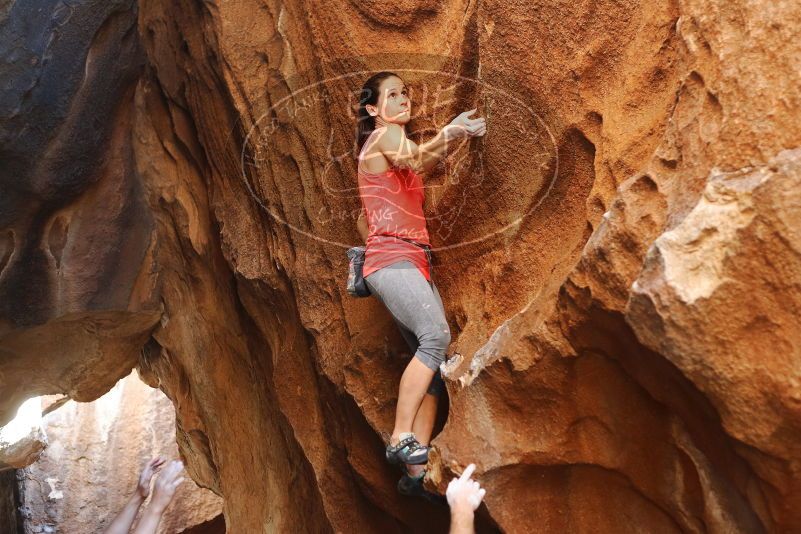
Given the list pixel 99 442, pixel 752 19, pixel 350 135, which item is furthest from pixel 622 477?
pixel 99 442

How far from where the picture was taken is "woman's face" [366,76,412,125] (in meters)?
3.40

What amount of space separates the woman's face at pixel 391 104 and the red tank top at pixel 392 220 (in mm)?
188

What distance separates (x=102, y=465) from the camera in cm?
886

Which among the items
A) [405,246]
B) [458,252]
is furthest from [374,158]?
[458,252]

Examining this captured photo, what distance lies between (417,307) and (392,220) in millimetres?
316

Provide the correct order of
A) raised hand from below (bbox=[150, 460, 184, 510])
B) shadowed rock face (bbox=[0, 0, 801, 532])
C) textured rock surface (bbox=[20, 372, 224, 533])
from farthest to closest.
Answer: textured rock surface (bbox=[20, 372, 224, 533]) < raised hand from below (bbox=[150, 460, 184, 510]) < shadowed rock face (bbox=[0, 0, 801, 532])

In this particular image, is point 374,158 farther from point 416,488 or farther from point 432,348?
point 416,488

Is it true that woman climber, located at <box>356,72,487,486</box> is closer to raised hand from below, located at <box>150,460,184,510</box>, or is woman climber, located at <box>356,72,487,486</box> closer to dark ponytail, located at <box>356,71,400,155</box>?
dark ponytail, located at <box>356,71,400,155</box>

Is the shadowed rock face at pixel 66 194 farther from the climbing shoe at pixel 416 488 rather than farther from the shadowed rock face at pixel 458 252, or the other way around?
the climbing shoe at pixel 416 488

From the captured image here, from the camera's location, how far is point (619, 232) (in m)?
2.58

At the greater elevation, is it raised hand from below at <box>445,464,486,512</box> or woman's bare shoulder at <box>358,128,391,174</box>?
woman's bare shoulder at <box>358,128,391,174</box>

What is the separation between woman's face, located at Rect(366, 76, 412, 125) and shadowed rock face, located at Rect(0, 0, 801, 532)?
256 mm

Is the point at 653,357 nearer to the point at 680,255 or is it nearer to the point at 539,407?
the point at 680,255
